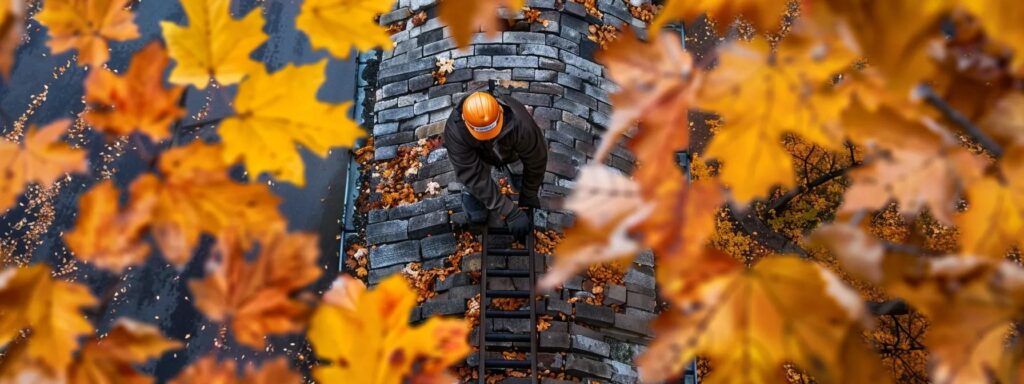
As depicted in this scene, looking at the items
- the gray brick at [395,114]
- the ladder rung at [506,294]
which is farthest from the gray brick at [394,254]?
the gray brick at [395,114]

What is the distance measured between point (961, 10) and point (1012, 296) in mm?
601

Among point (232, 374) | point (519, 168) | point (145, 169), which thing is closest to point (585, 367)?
point (519, 168)

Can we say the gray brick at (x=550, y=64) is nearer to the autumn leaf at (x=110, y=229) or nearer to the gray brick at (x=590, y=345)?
the gray brick at (x=590, y=345)

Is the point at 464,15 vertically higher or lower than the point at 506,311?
lower

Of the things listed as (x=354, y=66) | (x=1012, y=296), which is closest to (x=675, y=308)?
(x=1012, y=296)

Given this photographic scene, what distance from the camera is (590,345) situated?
6.04 meters

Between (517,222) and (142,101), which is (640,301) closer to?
(517,222)

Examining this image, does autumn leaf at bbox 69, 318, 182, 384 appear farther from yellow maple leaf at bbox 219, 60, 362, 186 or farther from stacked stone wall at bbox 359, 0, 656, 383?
stacked stone wall at bbox 359, 0, 656, 383

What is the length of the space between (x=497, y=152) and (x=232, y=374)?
3516mm

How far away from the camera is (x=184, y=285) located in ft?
24.7

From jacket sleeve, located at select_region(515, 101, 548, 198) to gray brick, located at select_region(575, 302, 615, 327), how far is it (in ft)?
3.25

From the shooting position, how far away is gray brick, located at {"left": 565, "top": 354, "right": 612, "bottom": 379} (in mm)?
5867

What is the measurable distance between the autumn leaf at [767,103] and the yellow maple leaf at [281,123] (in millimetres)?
974

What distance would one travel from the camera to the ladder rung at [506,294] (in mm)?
6045
